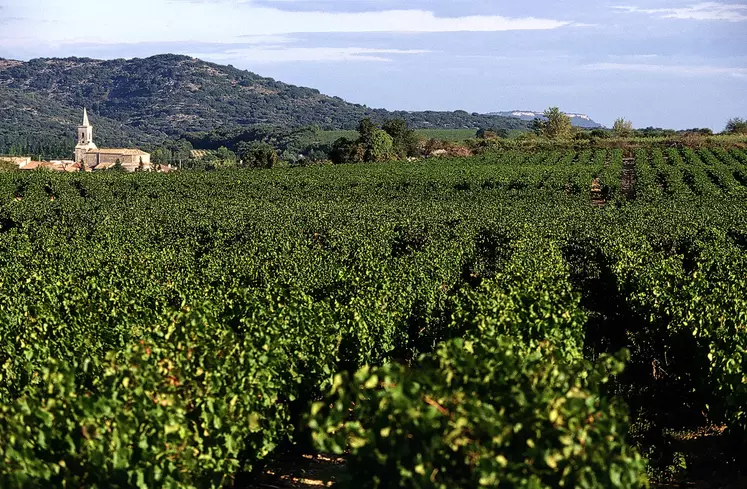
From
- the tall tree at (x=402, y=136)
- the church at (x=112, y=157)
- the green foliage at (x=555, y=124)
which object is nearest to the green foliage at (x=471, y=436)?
the tall tree at (x=402, y=136)

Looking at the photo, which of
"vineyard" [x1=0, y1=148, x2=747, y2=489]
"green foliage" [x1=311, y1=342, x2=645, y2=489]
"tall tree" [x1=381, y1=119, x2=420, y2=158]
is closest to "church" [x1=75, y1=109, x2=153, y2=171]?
"tall tree" [x1=381, y1=119, x2=420, y2=158]

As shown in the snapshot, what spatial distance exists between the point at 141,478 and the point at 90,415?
67 cm

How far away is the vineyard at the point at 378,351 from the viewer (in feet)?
20.1

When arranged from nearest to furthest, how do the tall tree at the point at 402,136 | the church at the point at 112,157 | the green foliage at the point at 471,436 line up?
the green foliage at the point at 471,436, the tall tree at the point at 402,136, the church at the point at 112,157

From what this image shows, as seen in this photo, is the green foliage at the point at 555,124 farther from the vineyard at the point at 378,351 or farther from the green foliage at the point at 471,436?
the green foliage at the point at 471,436

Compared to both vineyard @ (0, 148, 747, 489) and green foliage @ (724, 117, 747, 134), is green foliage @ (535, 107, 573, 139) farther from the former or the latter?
vineyard @ (0, 148, 747, 489)

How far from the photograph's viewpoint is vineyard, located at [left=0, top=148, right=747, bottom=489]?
6137 mm

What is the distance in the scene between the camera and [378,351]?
43.4ft

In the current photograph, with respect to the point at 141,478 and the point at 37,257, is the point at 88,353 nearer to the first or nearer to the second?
the point at 141,478

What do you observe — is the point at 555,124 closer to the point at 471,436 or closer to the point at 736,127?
the point at 736,127

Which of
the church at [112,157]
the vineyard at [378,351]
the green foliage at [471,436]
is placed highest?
the green foliage at [471,436]

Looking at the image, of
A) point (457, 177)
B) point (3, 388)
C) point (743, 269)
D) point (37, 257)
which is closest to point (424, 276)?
point (743, 269)

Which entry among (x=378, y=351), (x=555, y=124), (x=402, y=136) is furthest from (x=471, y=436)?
(x=555, y=124)

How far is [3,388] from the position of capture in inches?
414
